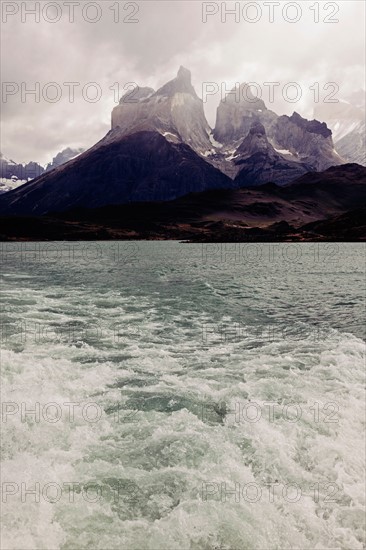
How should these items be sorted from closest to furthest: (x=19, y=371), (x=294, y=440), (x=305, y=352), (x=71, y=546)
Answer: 1. (x=71, y=546)
2. (x=294, y=440)
3. (x=19, y=371)
4. (x=305, y=352)

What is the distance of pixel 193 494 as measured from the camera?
9.30 metres

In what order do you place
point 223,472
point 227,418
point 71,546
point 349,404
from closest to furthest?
point 71,546 < point 223,472 < point 227,418 < point 349,404

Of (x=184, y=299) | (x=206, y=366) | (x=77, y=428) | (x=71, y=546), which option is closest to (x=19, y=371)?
(x=77, y=428)

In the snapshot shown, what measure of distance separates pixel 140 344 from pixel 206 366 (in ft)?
15.0

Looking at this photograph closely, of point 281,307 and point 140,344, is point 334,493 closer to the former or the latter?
point 140,344

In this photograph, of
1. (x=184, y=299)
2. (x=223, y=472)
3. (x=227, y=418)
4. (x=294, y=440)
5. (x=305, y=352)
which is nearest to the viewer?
(x=223, y=472)

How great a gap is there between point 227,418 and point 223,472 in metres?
2.80

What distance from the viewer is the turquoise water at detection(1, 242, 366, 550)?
8375mm

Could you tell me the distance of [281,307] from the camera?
112 feet

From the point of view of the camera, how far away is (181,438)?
37.8 ft

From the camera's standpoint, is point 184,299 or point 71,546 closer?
point 71,546

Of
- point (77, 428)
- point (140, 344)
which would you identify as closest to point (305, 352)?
point (140, 344)

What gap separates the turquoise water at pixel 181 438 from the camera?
8.38 metres

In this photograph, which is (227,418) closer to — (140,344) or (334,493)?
(334,493)
